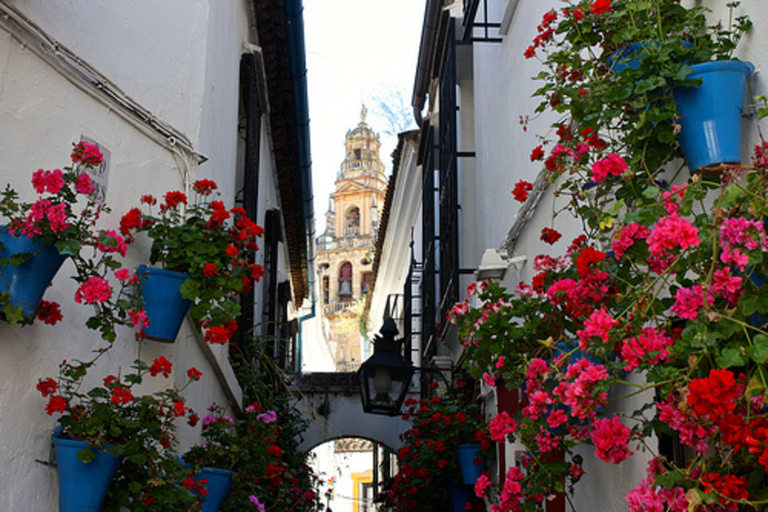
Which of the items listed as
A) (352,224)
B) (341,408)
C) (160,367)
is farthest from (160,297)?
(352,224)

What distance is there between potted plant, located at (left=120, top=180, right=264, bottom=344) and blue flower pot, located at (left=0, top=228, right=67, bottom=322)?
938 mm

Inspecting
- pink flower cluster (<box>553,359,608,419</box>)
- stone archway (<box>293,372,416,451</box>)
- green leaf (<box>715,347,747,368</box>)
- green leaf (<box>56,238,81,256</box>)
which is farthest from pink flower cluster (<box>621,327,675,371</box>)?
stone archway (<box>293,372,416,451</box>)

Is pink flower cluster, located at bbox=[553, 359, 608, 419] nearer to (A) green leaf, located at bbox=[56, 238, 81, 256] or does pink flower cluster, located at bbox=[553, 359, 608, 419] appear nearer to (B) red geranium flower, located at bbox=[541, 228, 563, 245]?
(B) red geranium flower, located at bbox=[541, 228, 563, 245]

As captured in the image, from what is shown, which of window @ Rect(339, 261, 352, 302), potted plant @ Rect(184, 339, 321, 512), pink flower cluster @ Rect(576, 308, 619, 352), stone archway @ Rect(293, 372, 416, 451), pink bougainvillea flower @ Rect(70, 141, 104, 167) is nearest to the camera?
pink flower cluster @ Rect(576, 308, 619, 352)

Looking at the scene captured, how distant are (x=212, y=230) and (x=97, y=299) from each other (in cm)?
102

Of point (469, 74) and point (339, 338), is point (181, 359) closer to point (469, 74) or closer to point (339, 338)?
point (469, 74)

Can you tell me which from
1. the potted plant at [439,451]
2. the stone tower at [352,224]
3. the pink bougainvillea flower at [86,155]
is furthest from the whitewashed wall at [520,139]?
the stone tower at [352,224]

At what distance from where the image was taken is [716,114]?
2572 mm

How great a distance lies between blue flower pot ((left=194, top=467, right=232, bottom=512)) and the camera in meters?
4.79

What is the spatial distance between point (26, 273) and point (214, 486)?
6.95ft

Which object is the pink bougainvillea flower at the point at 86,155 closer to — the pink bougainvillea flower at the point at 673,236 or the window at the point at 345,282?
the pink bougainvillea flower at the point at 673,236

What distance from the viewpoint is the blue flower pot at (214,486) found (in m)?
4.79

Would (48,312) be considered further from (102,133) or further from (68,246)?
(102,133)

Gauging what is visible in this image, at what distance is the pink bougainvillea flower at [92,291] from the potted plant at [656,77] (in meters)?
1.87
